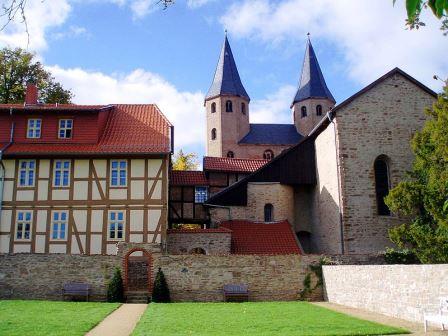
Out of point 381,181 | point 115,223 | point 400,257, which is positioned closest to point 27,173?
point 115,223

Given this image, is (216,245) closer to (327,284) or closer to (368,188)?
(327,284)

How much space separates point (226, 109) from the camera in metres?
50.1

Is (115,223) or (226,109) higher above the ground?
(226,109)

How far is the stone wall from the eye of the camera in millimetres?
11000

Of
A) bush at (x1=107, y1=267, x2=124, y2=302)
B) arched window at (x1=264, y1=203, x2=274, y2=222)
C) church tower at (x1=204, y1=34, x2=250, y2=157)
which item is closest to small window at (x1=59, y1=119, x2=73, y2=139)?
bush at (x1=107, y1=267, x2=124, y2=302)

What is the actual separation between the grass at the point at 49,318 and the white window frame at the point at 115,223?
257 inches

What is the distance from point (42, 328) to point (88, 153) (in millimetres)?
13378

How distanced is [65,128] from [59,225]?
192 inches

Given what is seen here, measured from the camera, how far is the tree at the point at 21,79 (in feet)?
100

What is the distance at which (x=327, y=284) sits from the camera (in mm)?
17891

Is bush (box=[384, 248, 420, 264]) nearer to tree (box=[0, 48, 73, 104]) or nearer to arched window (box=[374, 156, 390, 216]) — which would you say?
arched window (box=[374, 156, 390, 216])

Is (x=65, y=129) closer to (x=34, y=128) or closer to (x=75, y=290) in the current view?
(x=34, y=128)

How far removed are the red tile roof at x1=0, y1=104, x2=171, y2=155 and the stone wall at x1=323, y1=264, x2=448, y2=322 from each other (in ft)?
32.6

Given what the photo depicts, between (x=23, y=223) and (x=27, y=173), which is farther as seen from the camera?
(x=27, y=173)
